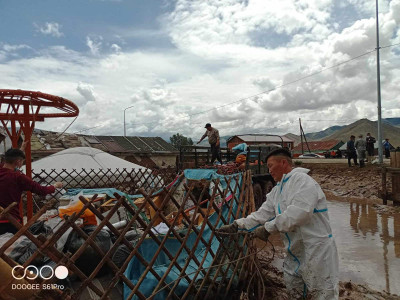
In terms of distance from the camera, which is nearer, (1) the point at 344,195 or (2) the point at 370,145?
(1) the point at 344,195

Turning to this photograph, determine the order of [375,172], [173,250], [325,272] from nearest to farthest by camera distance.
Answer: [325,272] → [173,250] → [375,172]

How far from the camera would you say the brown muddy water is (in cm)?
424

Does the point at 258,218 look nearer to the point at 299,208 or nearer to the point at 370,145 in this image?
the point at 299,208

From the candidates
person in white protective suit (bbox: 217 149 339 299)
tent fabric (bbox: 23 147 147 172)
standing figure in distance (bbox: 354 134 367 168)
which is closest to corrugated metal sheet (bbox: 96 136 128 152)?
tent fabric (bbox: 23 147 147 172)

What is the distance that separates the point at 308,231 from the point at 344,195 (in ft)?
34.7

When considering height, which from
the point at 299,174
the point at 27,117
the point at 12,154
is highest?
the point at 27,117

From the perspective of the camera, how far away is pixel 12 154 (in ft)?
9.95

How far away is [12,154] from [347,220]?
25.1ft

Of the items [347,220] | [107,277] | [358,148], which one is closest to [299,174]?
[107,277]

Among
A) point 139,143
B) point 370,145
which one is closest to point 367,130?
point 370,145

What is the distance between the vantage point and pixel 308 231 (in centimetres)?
244

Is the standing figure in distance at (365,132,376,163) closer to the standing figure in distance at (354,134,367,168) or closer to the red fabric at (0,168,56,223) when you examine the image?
the standing figure in distance at (354,134,367,168)

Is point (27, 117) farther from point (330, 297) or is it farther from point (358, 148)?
point (358, 148)

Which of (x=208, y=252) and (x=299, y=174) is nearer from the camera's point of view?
(x=299, y=174)
